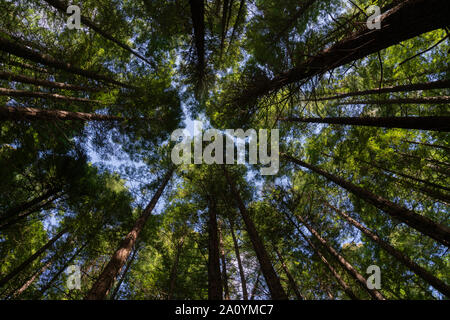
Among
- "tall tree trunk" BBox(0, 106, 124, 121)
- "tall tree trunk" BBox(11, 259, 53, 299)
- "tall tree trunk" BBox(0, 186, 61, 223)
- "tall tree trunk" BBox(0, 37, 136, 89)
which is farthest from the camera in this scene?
"tall tree trunk" BBox(11, 259, 53, 299)

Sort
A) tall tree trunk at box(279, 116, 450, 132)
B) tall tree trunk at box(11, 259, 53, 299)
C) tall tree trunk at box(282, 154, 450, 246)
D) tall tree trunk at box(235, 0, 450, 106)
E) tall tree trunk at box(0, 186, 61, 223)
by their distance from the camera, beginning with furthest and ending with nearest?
tall tree trunk at box(11, 259, 53, 299), tall tree trunk at box(0, 186, 61, 223), tall tree trunk at box(282, 154, 450, 246), tall tree trunk at box(279, 116, 450, 132), tall tree trunk at box(235, 0, 450, 106)

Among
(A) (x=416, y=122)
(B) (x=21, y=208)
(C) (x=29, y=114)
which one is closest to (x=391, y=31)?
(A) (x=416, y=122)

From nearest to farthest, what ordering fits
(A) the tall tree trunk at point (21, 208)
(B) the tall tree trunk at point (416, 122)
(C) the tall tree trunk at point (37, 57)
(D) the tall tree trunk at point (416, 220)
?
1. (B) the tall tree trunk at point (416, 122)
2. (D) the tall tree trunk at point (416, 220)
3. (C) the tall tree trunk at point (37, 57)
4. (A) the tall tree trunk at point (21, 208)

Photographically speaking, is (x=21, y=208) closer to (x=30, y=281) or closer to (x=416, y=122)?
(x=30, y=281)

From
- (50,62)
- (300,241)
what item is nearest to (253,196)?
(300,241)

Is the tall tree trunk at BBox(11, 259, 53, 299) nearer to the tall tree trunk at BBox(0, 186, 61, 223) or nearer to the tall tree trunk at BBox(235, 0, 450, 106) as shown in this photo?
the tall tree trunk at BBox(0, 186, 61, 223)

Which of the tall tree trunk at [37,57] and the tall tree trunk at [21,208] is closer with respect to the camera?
the tall tree trunk at [37,57]

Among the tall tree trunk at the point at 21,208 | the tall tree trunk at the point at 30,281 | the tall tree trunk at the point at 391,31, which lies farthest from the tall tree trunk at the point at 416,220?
the tall tree trunk at the point at 30,281

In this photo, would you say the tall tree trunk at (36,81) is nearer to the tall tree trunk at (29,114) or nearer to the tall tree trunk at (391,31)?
the tall tree trunk at (29,114)

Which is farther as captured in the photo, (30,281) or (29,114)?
(30,281)

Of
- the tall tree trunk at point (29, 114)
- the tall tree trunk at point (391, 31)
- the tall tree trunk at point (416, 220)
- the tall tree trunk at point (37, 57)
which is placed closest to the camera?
the tall tree trunk at point (391, 31)

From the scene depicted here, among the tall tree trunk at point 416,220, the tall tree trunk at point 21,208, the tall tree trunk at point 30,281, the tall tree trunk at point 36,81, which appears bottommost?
the tall tree trunk at point 30,281

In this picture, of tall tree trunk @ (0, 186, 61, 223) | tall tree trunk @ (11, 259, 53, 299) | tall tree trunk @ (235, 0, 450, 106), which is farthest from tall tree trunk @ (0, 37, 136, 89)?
tall tree trunk @ (11, 259, 53, 299)
